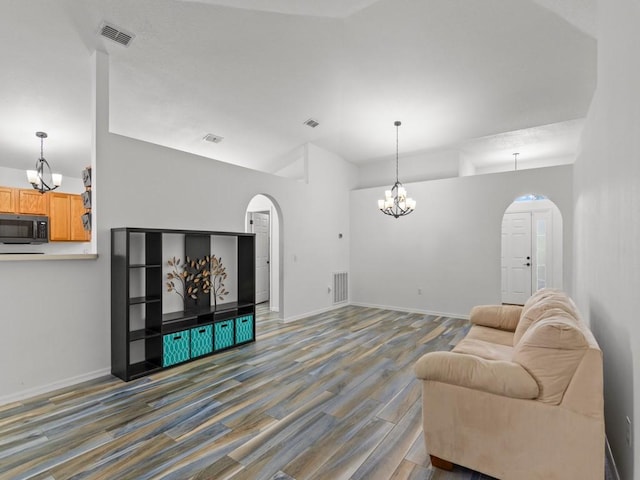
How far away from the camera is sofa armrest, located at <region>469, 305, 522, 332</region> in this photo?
3311 mm

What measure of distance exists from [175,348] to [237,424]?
1.55 meters

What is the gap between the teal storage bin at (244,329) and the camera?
14.3 feet

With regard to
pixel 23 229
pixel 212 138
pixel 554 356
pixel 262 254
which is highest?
pixel 212 138

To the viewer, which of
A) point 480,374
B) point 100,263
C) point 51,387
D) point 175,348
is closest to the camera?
point 480,374

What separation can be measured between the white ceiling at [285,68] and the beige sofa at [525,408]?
3.02m

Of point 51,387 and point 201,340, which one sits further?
point 201,340

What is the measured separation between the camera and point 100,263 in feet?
11.1

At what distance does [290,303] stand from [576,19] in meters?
5.22

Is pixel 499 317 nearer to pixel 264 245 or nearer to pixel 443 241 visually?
pixel 443 241

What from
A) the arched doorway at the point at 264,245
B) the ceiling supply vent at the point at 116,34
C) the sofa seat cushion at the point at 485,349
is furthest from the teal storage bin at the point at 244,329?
the ceiling supply vent at the point at 116,34

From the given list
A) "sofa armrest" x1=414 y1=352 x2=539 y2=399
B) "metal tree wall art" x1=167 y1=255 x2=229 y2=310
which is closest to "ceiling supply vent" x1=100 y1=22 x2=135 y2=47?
"metal tree wall art" x1=167 y1=255 x2=229 y2=310

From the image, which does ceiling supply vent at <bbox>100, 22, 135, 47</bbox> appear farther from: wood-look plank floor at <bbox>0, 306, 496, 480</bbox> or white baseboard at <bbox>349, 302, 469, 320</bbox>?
white baseboard at <bbox>349, 302, 469, 320</bbox>

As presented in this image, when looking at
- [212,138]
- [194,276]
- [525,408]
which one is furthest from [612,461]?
[212,138]

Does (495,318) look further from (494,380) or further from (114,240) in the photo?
(114,240)
